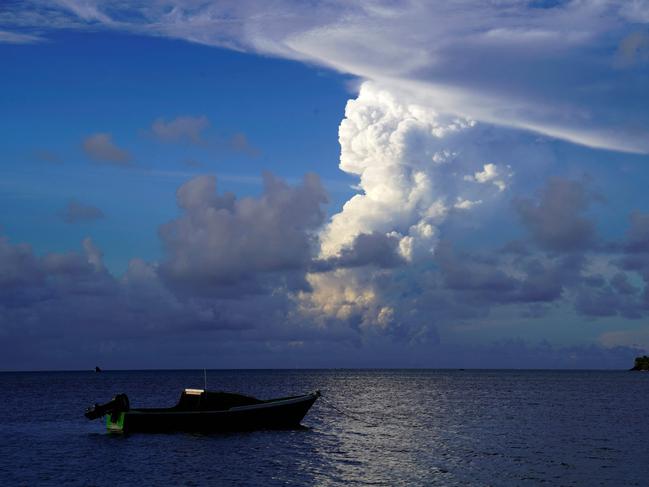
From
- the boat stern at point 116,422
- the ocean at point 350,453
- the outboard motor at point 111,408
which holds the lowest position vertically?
the ocean at point 350,453

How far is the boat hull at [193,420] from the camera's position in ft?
219

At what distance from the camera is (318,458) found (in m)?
55.0

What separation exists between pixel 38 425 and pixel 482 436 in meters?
50.6

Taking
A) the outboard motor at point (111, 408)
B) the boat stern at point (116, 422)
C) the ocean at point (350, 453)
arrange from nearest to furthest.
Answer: the ocean at point (350, 453), the outboard motor at point (111, 408), the boat stern at point (116, 422)

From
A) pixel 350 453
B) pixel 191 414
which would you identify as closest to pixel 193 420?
pixel 191 414

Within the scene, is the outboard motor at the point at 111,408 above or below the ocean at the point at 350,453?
above

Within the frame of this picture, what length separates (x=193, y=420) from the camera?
220 ft

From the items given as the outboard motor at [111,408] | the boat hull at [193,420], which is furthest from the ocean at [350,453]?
the outboard motor at [111,408]

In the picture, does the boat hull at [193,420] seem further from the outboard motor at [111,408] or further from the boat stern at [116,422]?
the outboard motor at [111,408]

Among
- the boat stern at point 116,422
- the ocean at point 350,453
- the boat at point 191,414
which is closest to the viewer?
the ocean at point 350,453

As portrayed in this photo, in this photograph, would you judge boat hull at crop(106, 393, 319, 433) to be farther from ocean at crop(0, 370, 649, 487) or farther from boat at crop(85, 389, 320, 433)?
ocean at crop(0, 370, 649, 487)

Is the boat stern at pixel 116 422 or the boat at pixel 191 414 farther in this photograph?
the boat stern at pixel 116 422

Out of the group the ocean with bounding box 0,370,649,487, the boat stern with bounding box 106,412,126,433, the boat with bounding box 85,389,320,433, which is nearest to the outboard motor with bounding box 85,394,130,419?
the boat with bounding box 85,389,320,433

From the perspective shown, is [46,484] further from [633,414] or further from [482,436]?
[633,414]
